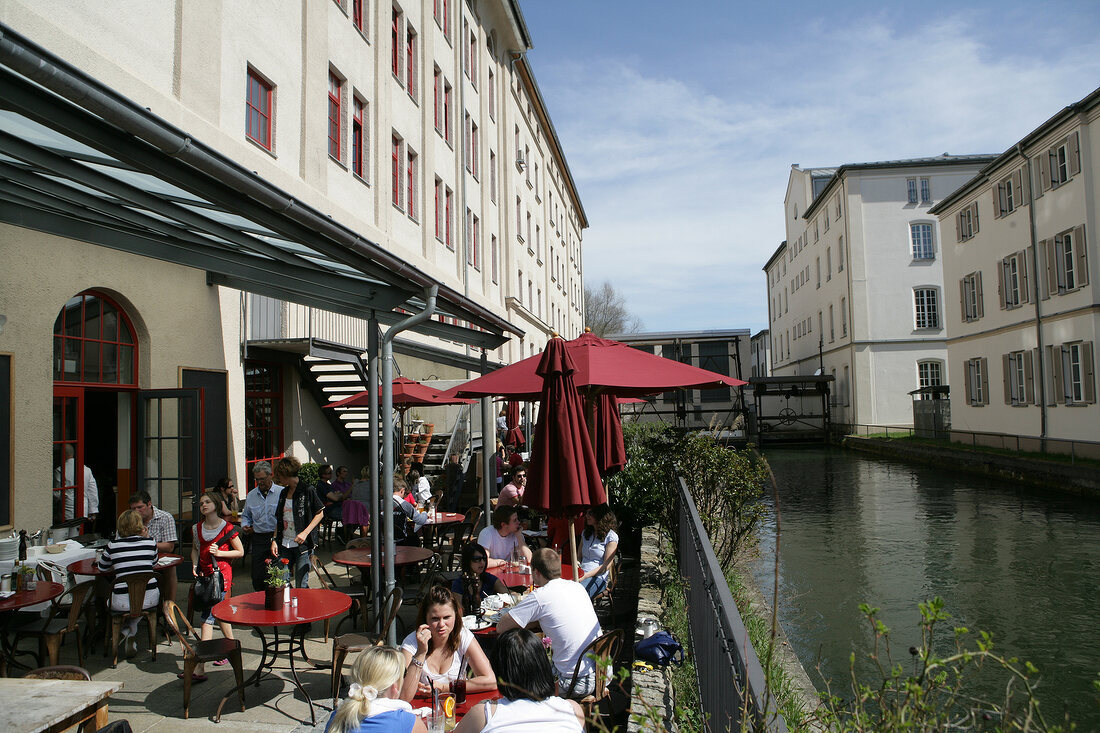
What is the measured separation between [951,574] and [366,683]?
1071cm

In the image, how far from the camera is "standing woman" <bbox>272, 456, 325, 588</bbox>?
7324 millimetres

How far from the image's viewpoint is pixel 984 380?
3075 cm

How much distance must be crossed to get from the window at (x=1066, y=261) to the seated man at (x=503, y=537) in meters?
23.3

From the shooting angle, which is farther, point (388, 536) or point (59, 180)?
point (388, 536)

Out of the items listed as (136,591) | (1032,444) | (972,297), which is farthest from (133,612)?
(972,297)

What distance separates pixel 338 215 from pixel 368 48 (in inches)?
187

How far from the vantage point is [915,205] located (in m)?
44.6

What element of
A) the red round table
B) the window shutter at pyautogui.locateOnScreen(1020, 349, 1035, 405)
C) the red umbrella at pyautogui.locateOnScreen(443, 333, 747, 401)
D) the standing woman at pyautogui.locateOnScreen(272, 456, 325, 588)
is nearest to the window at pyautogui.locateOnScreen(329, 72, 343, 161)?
the red umbrella at pyautogui.locateOnScreen(443, 333, 747, 401)

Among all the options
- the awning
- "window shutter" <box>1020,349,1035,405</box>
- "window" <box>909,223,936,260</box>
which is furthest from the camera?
"window" <box>909,223,936,260</box>

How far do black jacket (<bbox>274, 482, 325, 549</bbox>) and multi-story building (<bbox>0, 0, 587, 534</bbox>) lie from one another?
1.90m

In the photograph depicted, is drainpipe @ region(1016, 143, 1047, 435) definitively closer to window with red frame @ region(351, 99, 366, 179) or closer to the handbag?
window with red frame @ region(351, 99, 366, 179)

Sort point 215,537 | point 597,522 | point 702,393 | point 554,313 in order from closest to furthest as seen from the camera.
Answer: point 215,537
point 597,522
point 702,393
point 554,313

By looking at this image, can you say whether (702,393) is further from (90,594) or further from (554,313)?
(90,594)

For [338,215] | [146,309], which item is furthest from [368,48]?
[146,309]
